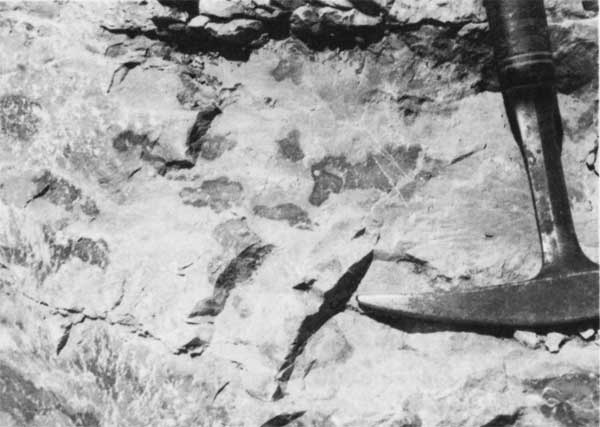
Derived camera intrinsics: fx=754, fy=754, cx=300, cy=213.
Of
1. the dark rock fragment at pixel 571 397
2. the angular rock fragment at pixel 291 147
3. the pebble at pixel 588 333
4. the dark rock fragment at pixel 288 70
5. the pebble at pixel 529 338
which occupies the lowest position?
the dark rock fragment at pixel 571 397

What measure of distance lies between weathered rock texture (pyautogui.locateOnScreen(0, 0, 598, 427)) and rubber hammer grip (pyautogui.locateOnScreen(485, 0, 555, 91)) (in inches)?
4.8

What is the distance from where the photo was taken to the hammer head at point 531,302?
162cm

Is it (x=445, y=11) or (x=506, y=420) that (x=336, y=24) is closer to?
(x=445, y=11)

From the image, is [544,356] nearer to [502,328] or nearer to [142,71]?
[502,328]

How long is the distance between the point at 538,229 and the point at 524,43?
0.42 m

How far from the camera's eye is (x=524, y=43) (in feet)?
5.49

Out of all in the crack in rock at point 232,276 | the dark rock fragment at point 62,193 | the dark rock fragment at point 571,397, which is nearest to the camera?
the dark rock fragment at point 571,397

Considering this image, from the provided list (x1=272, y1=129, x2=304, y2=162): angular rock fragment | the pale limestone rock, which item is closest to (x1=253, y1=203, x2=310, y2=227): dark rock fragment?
(x1=272, y1=129, x2=304, y2=162): angular rock fragment

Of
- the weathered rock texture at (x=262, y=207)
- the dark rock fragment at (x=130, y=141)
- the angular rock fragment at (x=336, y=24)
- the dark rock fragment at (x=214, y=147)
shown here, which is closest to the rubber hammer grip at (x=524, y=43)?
the weathered rock texture at (x=262, y=207)

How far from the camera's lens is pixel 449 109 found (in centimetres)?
183

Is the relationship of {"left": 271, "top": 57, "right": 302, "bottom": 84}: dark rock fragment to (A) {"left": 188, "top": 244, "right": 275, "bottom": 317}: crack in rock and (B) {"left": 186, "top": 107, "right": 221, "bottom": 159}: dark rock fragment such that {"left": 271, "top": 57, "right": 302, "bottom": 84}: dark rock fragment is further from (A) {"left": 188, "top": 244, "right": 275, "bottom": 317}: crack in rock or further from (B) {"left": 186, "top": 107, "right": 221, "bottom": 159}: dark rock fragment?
(A) {"left": 188, "top": 244, "right": 275, "bottom": 317}: crack in rock

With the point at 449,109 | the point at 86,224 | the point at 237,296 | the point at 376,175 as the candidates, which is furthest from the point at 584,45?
the point at 86,224

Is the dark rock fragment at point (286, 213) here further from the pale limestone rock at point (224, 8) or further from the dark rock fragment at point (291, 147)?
the pale limestone rock at point (224, 8)

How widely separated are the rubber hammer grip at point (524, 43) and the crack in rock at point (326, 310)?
1.71 ft
